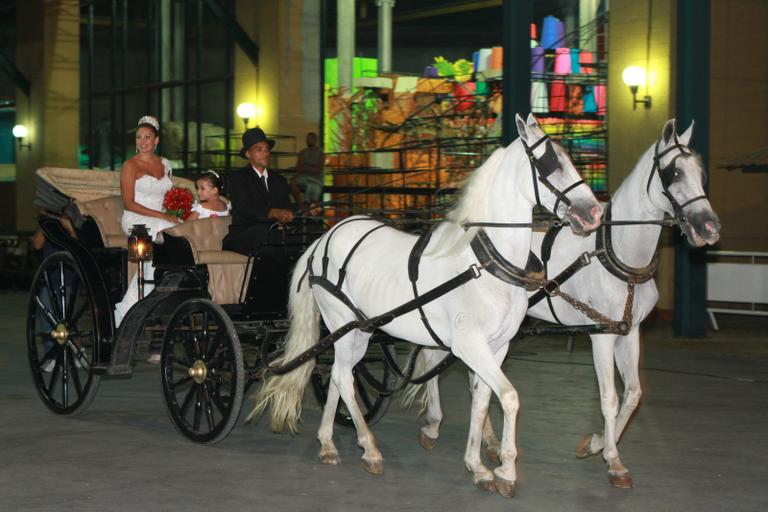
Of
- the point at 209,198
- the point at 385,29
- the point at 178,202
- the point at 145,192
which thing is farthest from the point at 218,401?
the point at 385,29

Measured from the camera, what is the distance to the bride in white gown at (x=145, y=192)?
9.48 metres

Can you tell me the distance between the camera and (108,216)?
9797mm

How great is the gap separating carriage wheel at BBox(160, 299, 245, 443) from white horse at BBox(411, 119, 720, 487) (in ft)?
5.42

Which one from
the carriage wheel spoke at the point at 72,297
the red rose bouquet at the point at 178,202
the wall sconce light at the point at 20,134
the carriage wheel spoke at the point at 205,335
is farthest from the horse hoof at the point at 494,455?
the wall sconce light at the point at 20,134

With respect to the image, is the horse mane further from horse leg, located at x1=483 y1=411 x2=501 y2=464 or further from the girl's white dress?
the girl's white dress

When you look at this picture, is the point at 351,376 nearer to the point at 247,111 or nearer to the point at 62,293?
the point at 62,293

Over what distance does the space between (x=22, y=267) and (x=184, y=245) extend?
17718mm

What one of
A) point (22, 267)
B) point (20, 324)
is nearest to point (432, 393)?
point (20, 324)

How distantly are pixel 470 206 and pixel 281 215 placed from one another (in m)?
1.97

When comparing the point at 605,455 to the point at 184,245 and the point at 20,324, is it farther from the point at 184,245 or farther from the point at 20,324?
the point at 20,324

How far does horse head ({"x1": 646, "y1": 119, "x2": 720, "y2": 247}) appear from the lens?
7.16m

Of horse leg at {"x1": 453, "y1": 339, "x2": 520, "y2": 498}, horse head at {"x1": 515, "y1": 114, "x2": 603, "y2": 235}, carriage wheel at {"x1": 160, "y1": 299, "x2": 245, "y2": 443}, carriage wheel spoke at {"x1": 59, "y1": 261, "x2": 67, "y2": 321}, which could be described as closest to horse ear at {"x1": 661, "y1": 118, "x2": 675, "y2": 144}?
horse head at {"x1": 515, "y1": 114, "x2": 603, "y2": 235}

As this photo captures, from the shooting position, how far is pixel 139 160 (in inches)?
387

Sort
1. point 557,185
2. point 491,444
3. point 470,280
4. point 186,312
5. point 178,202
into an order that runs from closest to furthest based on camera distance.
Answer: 1. point 557,185
2. point 470,280
3. point 491,444
4. point 186,312
5. point 178,202
